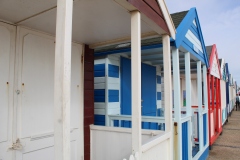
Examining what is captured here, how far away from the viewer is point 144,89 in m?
5.29

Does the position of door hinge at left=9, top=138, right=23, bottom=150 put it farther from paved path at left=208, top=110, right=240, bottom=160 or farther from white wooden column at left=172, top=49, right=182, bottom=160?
paved path at left=208, top=110, right=240, bottom=160

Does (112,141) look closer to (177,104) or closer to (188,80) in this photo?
(177,104)

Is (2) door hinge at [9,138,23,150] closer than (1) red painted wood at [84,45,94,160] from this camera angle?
Yes

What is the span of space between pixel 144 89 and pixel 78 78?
8.47ft

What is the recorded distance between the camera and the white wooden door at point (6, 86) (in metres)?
2.07

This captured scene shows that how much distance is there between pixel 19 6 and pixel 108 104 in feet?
8.25

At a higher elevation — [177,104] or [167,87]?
[167,87]

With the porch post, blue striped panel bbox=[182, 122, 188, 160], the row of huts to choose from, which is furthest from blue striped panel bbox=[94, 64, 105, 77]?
blue striped panel bbox=[182, 122, 188, 160]

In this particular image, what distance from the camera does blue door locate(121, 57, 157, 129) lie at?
14.3ft

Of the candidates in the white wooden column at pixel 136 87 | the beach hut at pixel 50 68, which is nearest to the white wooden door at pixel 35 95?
the beach hut at pixel 50 68

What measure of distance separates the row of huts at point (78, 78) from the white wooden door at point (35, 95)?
0.01 metres

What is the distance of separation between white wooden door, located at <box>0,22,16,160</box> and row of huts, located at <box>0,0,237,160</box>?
0.4 inches

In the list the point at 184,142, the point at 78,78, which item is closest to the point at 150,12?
the point at 78,78

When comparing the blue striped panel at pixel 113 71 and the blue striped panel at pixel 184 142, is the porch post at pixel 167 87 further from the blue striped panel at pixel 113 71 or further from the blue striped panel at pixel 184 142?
the blue striped panel at pixel 113 71
